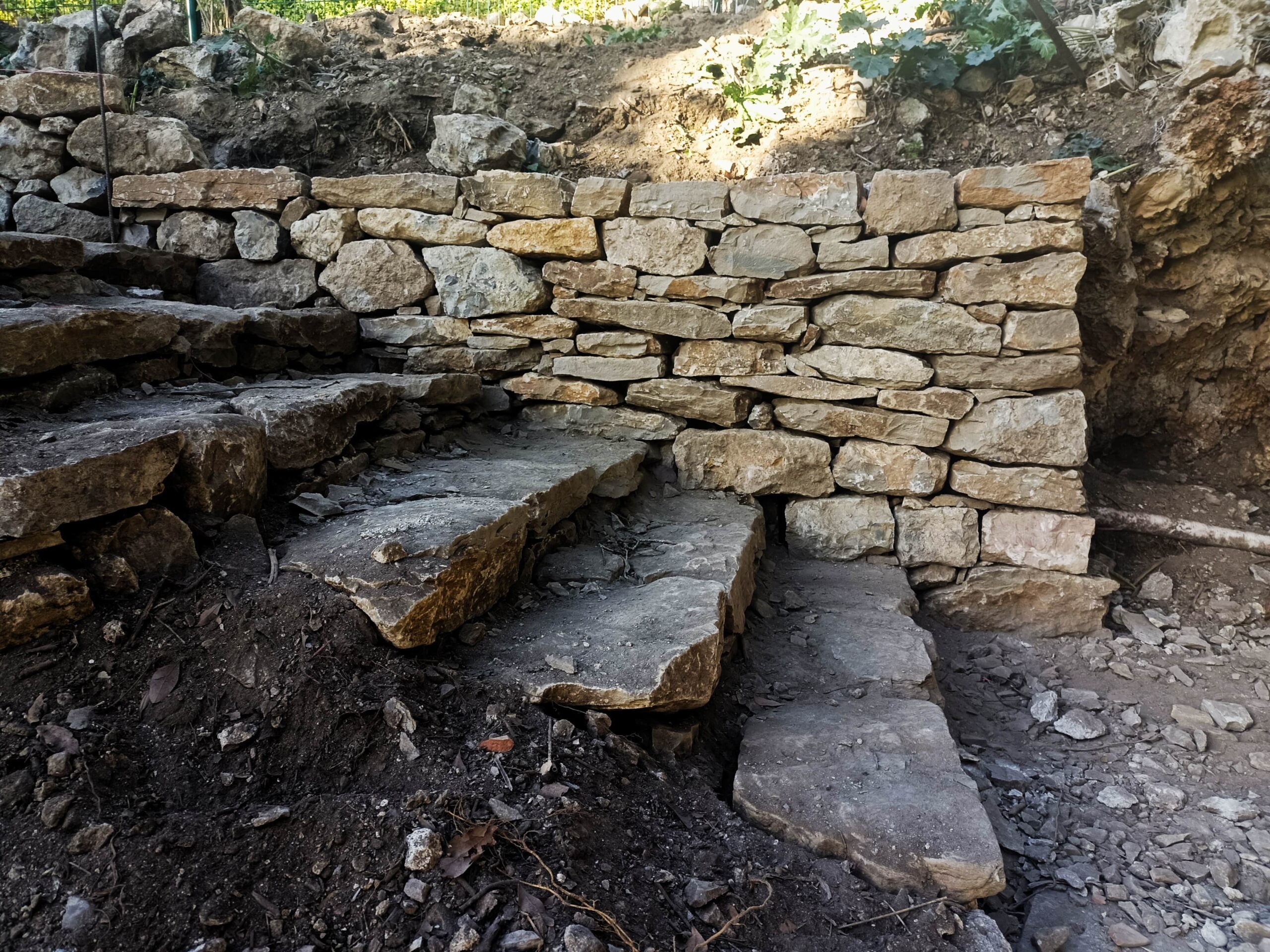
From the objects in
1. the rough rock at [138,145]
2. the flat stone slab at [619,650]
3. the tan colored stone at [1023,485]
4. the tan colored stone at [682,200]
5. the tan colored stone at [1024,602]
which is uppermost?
the rough rock at [138,145]

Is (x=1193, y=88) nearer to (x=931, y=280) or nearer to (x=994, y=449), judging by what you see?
(x=931, y=280)

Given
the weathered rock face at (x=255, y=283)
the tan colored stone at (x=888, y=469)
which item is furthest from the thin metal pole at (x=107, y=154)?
the tan colored stone at (x=888, y=469)

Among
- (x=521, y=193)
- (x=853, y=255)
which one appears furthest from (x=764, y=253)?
(x=521, y=193)

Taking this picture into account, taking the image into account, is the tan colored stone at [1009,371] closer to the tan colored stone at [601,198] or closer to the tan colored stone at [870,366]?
the tan colored stone at [870,366]

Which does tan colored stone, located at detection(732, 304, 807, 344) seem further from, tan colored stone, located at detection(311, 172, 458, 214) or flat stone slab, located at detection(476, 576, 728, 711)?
tan colored stone, located at detection(311, 172, 458, 214)

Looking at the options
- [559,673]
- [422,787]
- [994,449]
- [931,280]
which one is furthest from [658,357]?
[422,787]

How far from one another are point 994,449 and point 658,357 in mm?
1710

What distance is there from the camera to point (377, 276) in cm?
429

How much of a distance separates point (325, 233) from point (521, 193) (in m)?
1.12

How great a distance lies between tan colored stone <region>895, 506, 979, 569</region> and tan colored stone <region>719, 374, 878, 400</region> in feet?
2.13

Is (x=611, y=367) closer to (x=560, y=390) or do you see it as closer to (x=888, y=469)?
(x=560, y=390)

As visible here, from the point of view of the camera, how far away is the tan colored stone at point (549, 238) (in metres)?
4.08

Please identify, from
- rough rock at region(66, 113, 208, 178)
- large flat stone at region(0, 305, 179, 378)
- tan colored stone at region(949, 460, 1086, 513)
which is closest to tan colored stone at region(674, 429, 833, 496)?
tan colored stone at region(949, 460, 1086, 513)

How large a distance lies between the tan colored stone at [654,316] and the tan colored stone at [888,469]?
887 mm
